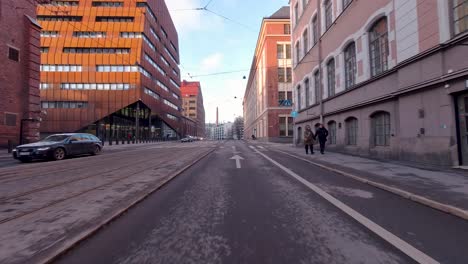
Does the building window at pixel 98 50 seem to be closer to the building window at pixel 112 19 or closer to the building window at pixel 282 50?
the building window at pixel 112 19

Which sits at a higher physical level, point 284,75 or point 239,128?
point 284,75

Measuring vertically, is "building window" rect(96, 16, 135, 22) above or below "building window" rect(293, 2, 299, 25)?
above

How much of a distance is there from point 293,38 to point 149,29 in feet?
102

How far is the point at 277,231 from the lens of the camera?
10.7 feet

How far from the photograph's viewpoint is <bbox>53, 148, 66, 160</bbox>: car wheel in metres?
13.0

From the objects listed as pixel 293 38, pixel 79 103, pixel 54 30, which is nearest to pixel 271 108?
pixel 293 38

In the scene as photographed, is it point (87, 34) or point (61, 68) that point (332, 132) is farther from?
point (61, 68)

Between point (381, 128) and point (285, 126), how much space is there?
33.7 metres

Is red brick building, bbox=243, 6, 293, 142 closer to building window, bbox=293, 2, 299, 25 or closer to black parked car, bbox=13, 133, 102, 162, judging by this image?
building window, bbox=293, 2, 299, 25

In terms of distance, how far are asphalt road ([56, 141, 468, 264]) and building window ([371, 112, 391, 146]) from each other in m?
7.63

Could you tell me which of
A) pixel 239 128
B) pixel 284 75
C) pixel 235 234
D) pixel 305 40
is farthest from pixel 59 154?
pixel 239 128

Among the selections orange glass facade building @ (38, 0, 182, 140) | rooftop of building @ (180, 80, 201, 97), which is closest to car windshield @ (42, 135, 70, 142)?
orange glass facade building @ (38, 0, 182, 140)

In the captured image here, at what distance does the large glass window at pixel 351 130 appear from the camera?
1488cm

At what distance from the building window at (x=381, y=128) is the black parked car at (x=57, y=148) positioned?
16628mm
